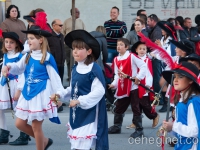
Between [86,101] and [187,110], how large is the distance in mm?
1268

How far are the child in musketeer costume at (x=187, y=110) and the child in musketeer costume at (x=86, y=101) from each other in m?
1.08

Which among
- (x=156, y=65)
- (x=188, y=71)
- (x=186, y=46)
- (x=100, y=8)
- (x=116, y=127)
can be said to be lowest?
(x=116, y=127)

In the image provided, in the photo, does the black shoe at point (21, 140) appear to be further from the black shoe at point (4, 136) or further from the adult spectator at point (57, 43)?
the adult spectator at point (57, 43)

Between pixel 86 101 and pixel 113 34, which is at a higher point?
pixel 113 34

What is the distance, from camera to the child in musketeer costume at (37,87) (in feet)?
22.8

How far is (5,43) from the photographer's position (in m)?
8.01

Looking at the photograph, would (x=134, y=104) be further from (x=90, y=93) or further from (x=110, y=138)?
(x=90, y=93)

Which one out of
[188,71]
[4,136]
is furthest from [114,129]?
[188,71]

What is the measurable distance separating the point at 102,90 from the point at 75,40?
0.69 metres

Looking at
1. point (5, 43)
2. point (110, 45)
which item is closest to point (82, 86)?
point (5, 43)

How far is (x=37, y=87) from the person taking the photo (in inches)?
274

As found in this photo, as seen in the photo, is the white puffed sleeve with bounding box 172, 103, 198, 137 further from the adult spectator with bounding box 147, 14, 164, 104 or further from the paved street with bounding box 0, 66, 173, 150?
the adult spectator with bounding box 147, 14, 164, 104

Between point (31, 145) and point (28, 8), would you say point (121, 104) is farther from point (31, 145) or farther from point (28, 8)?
point (28, 8)

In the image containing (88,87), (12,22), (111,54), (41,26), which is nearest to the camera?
(88,87)
